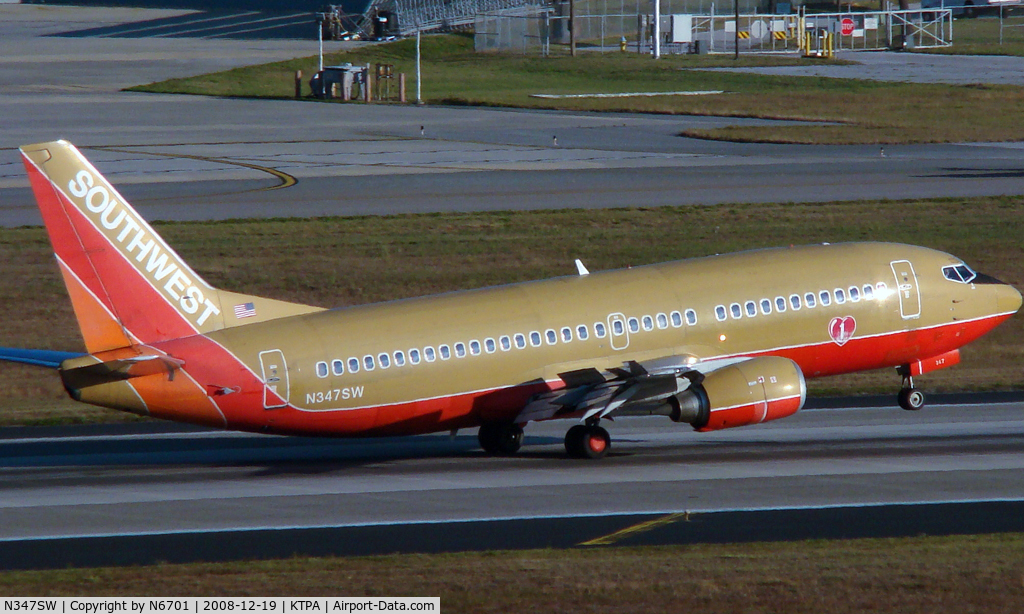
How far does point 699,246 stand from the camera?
173ft

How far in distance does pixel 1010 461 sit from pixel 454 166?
44.3 metres

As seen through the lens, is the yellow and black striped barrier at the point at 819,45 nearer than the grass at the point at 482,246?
No

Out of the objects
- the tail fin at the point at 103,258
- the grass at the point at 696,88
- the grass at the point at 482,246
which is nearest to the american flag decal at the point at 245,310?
the tail fin at the point at 103,258

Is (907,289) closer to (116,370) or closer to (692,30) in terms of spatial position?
(116,370)

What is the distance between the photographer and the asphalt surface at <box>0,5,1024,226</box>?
61.0m

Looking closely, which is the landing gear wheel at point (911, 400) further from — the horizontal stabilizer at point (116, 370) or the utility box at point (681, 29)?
the utility box at point (681, 29)

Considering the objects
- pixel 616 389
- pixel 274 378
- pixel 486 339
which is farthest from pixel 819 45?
pixel 274 378

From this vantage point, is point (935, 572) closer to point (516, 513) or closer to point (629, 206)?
point (516, 513)

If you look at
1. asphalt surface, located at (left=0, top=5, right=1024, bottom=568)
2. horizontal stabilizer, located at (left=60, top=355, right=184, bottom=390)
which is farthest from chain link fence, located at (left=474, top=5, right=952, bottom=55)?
horizontal stabilizer, located at (left=60, top=355, right=184, bottom=390)

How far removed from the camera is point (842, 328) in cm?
3253

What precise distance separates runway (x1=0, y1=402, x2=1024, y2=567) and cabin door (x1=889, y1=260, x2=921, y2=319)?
3162 mm

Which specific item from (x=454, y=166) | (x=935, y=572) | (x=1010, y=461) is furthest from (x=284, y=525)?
(x=454, y=166)

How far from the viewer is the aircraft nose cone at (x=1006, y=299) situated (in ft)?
115

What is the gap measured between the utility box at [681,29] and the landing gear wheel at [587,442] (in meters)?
123
